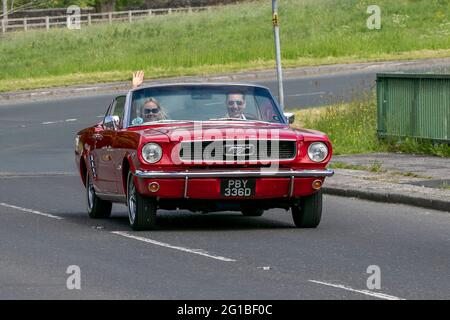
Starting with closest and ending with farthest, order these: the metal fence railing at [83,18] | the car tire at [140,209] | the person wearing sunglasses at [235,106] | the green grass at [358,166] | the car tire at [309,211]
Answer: the car tire at [140,209]
the car tire at [309,211]
the person wearing sunglasses at [235,106]
the green grass at [358,166]
the metal fence railing at [83,18]

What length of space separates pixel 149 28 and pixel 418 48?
18.9 meters

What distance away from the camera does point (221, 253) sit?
12.5 metres

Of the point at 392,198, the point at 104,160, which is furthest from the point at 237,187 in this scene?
the point at 392,198

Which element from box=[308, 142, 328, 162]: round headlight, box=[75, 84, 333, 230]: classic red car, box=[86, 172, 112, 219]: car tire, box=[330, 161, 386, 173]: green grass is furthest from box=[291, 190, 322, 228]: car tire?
box=[330, 161, 386, 173]: green grass

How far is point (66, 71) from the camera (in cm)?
5278

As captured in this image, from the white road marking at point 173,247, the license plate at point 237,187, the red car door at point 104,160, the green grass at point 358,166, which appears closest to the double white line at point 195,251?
the white road marking at point 173,247

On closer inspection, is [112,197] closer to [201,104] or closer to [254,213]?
[201,104]

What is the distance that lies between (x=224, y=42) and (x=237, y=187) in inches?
1860

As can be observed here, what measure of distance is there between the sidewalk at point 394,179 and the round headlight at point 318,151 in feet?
8.12

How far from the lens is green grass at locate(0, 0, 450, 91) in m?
51.2

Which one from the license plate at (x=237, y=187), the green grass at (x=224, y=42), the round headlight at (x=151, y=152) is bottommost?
the green grass at (x=224, y=42)

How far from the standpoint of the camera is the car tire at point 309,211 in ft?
47.3

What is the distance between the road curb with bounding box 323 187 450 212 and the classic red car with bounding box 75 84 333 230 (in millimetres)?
2236

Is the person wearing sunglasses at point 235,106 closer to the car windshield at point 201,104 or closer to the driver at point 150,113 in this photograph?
the car windshield at point 201,104
